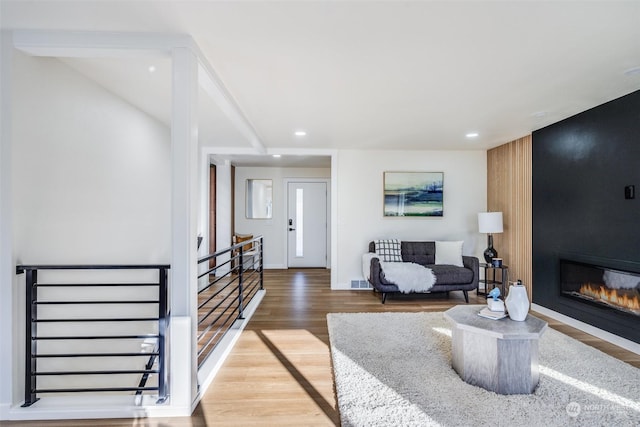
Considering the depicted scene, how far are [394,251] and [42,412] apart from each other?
4.13 metres

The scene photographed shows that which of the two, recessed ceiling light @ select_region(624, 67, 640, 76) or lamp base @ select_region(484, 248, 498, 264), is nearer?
recessed ceiling light @ select_region(624, 67, 640, 76)

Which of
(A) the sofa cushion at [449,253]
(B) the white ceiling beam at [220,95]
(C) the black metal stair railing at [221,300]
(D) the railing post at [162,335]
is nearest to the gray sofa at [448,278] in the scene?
(A) the sofa cushion at [449,253]

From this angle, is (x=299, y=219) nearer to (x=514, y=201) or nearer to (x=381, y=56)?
(x=514, y=201)

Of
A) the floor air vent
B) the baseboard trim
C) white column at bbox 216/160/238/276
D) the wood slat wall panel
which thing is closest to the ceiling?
the wood slat wall panel

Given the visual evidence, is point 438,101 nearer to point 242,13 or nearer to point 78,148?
point 242,13

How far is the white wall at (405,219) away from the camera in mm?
5137

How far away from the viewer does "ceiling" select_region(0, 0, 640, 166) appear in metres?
1.63

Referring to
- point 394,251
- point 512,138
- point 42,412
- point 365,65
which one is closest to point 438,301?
point 394,251


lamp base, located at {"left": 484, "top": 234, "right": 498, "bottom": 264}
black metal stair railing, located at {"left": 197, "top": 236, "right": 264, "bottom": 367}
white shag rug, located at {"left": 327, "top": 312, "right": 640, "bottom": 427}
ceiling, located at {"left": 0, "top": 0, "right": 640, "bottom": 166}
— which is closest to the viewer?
ceiling, located at {"left": 0, "top": 0, "right": 640, "bottom": 166}

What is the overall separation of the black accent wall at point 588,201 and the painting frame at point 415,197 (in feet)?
4.64

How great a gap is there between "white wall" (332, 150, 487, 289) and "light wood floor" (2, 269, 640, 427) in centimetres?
104

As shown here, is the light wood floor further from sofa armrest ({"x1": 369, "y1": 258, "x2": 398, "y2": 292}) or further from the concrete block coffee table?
the concrete block coffee table

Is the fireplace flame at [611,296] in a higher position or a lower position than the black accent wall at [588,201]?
lower

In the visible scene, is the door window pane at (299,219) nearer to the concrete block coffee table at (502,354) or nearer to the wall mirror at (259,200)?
the wall mirror at (259,200)
